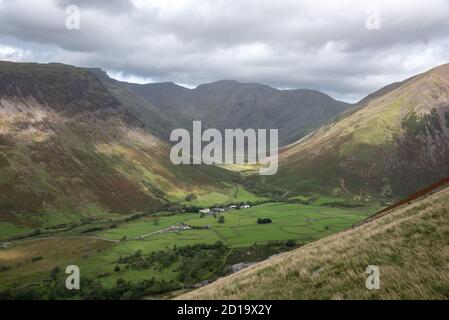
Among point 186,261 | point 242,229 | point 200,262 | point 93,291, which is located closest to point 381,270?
point 93,291

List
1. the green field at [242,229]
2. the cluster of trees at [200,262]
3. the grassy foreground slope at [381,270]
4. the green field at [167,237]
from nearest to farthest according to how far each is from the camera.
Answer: the grassy foreground slope at [381,270] < the cluster of trees at [200,262] < the green field at [167,237] < the green field at [242,229]

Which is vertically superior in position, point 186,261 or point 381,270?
point 381,270

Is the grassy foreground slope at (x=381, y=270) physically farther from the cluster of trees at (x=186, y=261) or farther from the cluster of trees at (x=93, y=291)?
the cluster of trees at (x=186, y=261)

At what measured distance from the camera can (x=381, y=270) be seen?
18891 mm

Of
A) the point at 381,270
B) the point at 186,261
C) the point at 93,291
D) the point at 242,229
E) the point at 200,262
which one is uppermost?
the point at 381,270

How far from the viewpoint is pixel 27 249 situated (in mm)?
142500

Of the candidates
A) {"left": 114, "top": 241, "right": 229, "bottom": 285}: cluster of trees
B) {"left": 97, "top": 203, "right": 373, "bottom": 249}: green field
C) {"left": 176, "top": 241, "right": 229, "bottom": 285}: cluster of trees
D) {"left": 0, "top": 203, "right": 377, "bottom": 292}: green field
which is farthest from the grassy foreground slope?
{"left": 97, "top": 203, "right": 373, "bottom": 249}: green field

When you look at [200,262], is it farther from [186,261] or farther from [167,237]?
[167,237]

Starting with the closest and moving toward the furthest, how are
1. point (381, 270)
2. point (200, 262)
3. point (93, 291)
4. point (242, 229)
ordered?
point (381, 270) < point (93, 291) < point (200, 262) < point (242, 229)

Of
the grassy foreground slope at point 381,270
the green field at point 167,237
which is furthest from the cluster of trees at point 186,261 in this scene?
the grassy foreground slope at point 381,270

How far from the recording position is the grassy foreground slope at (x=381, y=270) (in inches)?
641
